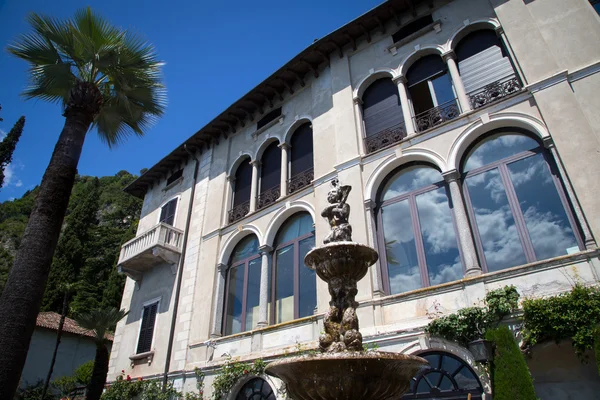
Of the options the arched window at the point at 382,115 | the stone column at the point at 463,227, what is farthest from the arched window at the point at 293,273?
the stone column at the point at 463,227

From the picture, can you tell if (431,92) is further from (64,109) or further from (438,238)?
(64,109)

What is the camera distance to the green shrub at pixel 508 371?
6.69 m

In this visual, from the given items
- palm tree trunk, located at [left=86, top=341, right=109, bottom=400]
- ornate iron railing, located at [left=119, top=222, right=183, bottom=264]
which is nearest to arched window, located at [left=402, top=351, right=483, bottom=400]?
palm tree trunk, located at [left=86, top=341, right=109, bottom=400]

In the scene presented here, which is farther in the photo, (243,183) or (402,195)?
(243,183)

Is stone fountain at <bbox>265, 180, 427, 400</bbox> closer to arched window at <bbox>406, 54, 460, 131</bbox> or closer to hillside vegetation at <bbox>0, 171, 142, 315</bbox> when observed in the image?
arched window at <bbox>406, 54, 460, 131</bbox>

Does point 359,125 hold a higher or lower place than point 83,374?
higher

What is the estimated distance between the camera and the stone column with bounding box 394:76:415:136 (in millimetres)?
11609

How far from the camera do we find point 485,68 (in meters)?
11.1

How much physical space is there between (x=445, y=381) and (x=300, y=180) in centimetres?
781

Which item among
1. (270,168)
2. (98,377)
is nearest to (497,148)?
(270,168)

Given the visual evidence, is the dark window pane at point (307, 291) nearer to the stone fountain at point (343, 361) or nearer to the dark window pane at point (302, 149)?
the dark window pane at point (302, 149)

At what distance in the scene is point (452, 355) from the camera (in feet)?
27.9

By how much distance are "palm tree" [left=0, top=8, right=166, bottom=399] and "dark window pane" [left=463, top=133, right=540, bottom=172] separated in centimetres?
874

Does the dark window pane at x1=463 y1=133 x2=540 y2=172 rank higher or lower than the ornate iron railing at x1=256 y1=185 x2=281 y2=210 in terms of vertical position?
lower
